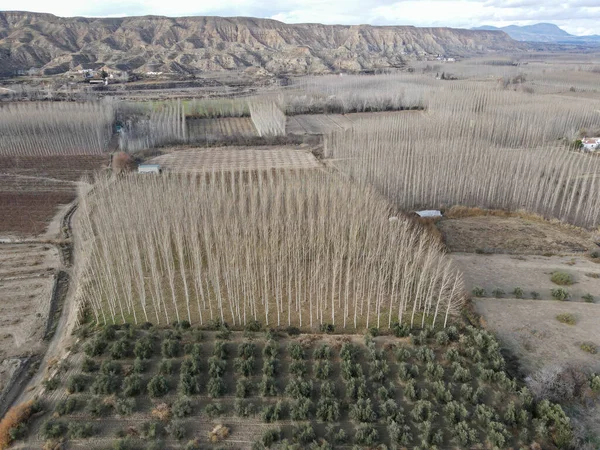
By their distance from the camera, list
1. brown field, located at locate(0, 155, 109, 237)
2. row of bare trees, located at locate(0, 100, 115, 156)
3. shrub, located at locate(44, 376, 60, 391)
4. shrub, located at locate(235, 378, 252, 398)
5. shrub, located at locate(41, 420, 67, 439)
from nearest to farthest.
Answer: shrub, located at locate(41, 420, 67, 439), shrub, located at locate(235, 378, 252, 398), shrub, located at locate(44, 376, 60, 391), brown field, located at locate(0, 155, 109, 237), row of bare trees, located at locate(0, 100, 115, 156)

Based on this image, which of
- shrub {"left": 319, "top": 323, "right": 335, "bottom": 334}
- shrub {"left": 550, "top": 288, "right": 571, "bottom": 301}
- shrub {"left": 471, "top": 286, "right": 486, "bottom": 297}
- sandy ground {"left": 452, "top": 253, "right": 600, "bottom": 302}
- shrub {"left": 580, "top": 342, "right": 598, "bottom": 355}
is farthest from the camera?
sandy ground {"left": 452, "top": 253, "right": 600, "bottom": 302}

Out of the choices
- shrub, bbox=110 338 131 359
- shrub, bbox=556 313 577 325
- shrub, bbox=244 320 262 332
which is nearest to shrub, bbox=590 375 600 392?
shrub, bbox=556 313 577 325

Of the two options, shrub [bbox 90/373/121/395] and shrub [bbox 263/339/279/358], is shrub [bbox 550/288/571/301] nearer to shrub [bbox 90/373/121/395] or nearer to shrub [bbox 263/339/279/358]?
shrub [bbox 263/339/279/358]

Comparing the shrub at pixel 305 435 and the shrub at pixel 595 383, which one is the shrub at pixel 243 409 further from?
the shrub at pixel 595 383

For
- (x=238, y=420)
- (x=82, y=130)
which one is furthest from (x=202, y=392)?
(x=82, y=130)

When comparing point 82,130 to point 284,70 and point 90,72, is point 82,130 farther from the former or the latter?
point 284,70

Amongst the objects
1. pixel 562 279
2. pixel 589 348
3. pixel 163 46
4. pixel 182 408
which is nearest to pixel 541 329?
pixel 589 348

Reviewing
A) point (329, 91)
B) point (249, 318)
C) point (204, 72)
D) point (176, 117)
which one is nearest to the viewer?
point (249, 318)
